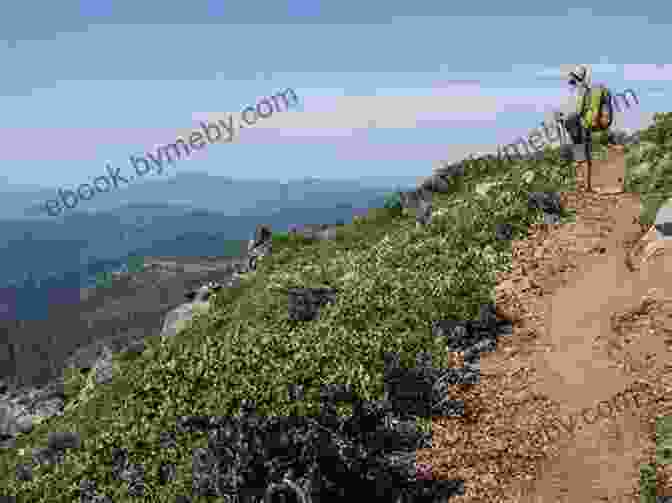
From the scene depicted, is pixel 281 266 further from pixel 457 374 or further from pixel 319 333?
pixel 457 374

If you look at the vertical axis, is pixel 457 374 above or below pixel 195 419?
below

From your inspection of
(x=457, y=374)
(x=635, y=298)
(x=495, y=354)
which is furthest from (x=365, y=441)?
(x=635, y=298)

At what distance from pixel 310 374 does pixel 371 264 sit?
1368cm

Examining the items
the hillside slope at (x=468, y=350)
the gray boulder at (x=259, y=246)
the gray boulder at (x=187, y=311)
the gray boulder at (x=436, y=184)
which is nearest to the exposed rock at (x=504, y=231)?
the hillside slope at (x=468, y=350)

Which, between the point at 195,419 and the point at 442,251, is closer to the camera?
the point at 195,419

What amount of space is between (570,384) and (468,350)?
2.81 m

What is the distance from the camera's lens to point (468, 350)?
53.5ft

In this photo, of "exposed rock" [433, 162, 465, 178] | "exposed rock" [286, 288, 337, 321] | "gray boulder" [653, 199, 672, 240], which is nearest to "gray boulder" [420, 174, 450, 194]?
"exposed rock" [433, 162, 465, 178]

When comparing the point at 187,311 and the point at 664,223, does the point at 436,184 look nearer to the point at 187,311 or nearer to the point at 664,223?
the point at 187,311

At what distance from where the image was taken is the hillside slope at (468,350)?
436 inches

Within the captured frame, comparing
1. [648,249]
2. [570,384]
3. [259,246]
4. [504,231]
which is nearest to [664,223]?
[648,249]

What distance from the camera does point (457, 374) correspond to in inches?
602

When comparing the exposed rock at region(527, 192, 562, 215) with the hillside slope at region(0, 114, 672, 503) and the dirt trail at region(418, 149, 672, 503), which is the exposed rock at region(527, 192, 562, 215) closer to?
the hillside slope at region(0, 114, 672, 503)

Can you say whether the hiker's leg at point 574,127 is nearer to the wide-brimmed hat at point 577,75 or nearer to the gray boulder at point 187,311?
the wide-brimmed hat at point 577,75
